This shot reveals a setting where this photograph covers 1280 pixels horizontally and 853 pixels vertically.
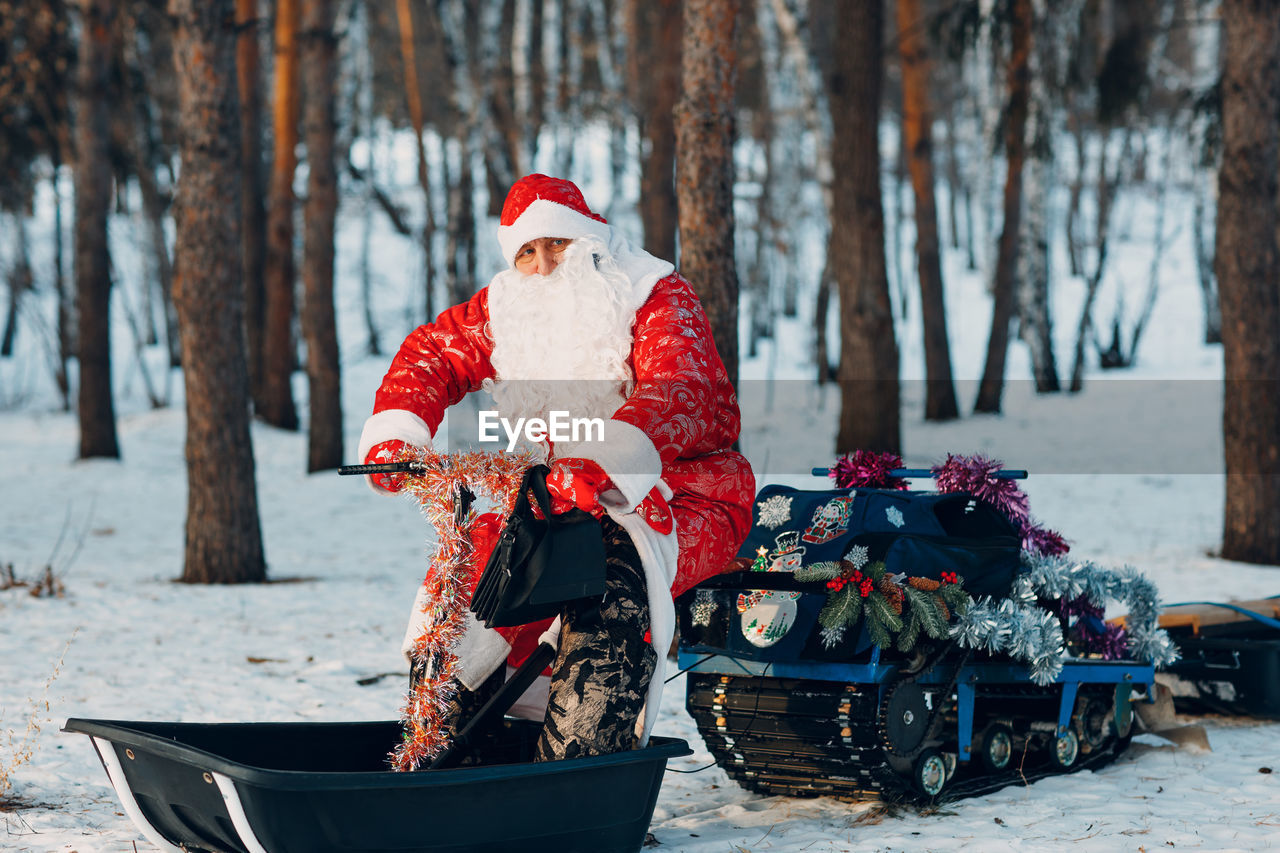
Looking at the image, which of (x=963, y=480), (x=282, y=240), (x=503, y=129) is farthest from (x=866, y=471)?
(x=503, y=129)

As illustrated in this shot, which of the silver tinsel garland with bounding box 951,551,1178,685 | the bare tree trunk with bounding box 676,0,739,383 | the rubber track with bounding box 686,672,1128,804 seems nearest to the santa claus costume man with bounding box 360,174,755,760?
the rubber track with bounding box 686,672,1128,804

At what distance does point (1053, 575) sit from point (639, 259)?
212 cm

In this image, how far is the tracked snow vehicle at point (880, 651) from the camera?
4.10 m

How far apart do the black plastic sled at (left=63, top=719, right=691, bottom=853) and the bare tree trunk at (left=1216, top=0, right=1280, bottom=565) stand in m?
7.81

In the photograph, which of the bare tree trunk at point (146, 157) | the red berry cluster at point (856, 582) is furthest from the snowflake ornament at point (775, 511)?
the bare tree trunk at point (146, 157)

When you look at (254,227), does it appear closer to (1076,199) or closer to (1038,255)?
(1038,255)

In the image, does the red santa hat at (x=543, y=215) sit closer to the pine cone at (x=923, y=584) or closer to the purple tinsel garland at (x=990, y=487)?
the pine cone at (x=923, y=584)

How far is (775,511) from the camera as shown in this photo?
4.58 metres

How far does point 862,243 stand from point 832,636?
9.71m

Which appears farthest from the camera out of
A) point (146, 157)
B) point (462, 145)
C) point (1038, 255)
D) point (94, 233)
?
point (146, 157)

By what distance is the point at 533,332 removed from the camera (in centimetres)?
369

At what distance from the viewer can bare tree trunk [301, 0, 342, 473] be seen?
14.4 meters

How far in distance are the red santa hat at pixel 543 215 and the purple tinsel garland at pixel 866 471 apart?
1509 mm

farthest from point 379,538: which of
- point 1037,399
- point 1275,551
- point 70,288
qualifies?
point 70,288
